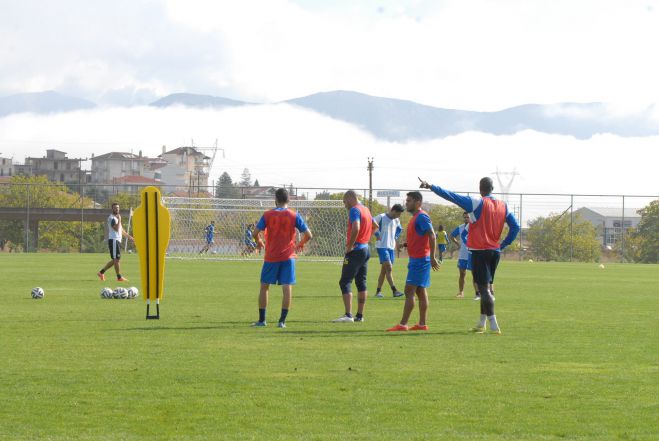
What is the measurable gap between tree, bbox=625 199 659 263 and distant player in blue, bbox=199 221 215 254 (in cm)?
2922

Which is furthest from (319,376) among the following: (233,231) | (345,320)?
(233,231)

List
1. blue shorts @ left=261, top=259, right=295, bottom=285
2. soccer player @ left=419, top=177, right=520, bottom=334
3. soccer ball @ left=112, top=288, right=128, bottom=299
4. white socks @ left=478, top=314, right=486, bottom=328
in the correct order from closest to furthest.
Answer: soccer player @ left=419, top=177, right=520, bottom=334, white socks @ left=478, top=314, right=486, bottom=328, blue shorts @ left=261, top=259, right=295, bottom=285, soccer ball @ left=112, top=288, right=128, bottom=299

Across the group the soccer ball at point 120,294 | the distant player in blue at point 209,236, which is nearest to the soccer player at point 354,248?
the soccer ball at point 120,294

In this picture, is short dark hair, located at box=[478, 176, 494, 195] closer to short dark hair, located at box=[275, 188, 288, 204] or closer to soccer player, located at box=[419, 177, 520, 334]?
soccer player, located at box=[419, 177, 520, 334]

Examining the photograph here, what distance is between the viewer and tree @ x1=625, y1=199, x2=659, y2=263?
6812 cm

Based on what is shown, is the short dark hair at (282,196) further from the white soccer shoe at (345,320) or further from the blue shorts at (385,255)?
the blue shorts at (385,255)

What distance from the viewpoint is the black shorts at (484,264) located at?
580 inches

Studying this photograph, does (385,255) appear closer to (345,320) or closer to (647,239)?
(345,320)

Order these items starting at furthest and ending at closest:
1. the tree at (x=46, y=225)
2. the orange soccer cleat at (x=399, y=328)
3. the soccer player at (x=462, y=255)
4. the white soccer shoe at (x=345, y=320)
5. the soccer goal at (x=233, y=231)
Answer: the tree at (x=46, y=225)
the soccer goal at (x=233, y=231)
the soccer player at (x=462, y=255)
the white soccer shoe at (x=345, y=320)
the orange soccer cleat at (x=399, y=328)

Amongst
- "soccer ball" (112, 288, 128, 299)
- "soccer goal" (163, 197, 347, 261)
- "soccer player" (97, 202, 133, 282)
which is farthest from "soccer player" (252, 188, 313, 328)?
"soccer goal" (163, 197, 347, 261)

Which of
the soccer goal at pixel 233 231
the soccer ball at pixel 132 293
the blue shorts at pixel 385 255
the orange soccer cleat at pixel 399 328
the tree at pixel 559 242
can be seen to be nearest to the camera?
the orange soccer cleat at pixel 399 328

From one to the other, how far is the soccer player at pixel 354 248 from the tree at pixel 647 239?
54.8 metres

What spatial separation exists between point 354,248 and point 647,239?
55.8 metres

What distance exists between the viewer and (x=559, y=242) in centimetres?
6800
